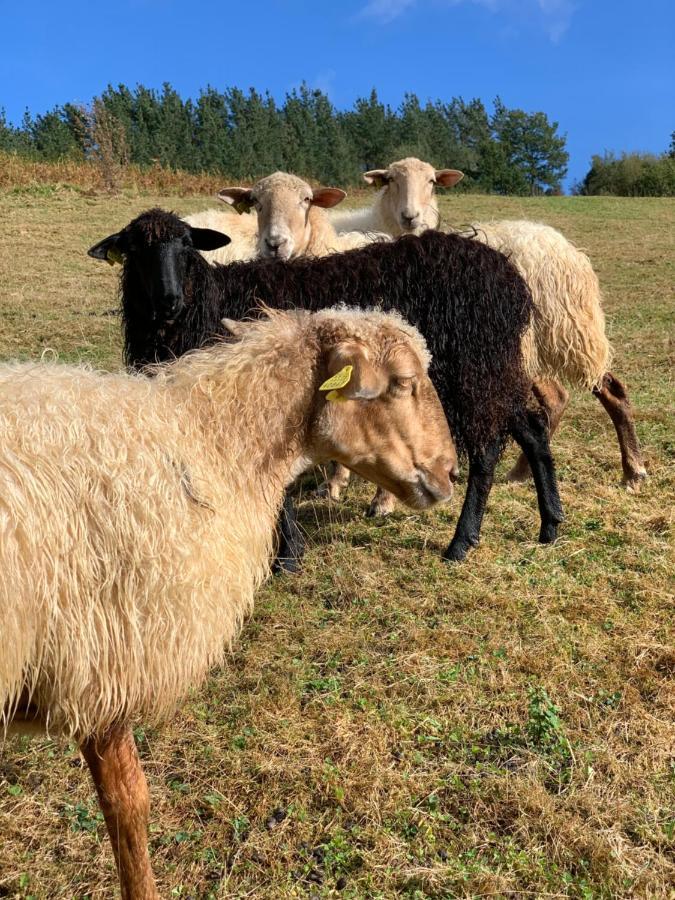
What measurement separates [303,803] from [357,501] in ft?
9.27

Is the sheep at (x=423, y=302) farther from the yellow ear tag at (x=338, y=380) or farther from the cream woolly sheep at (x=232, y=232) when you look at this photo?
the cream woolly sheep at (x=232, y=232)

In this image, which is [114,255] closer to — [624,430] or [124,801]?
[124,801]

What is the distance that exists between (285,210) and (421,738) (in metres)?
4.77

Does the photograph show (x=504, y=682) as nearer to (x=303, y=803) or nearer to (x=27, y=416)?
(x=303, y=803)

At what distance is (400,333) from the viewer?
267 cm

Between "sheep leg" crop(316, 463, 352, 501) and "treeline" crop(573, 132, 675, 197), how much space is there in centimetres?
4484

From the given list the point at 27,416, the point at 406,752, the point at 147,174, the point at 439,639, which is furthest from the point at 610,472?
the point at 147,174

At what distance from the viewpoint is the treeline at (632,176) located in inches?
1788

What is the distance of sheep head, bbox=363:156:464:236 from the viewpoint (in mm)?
7242

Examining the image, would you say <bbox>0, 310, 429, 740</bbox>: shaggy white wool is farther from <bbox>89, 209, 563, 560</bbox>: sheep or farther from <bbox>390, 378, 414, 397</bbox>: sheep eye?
<bbox>89, 209, 563, 560</bbox>: sheep

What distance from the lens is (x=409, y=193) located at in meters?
7.29

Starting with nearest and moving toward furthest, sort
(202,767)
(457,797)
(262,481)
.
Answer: (262,481)
(457,797)
(202,767)

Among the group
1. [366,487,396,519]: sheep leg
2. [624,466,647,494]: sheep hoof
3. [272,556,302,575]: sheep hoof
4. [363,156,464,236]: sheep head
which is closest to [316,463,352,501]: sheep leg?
[366,487,396,519]: sheep leg

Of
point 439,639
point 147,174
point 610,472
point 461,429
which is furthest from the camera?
point 147,174
